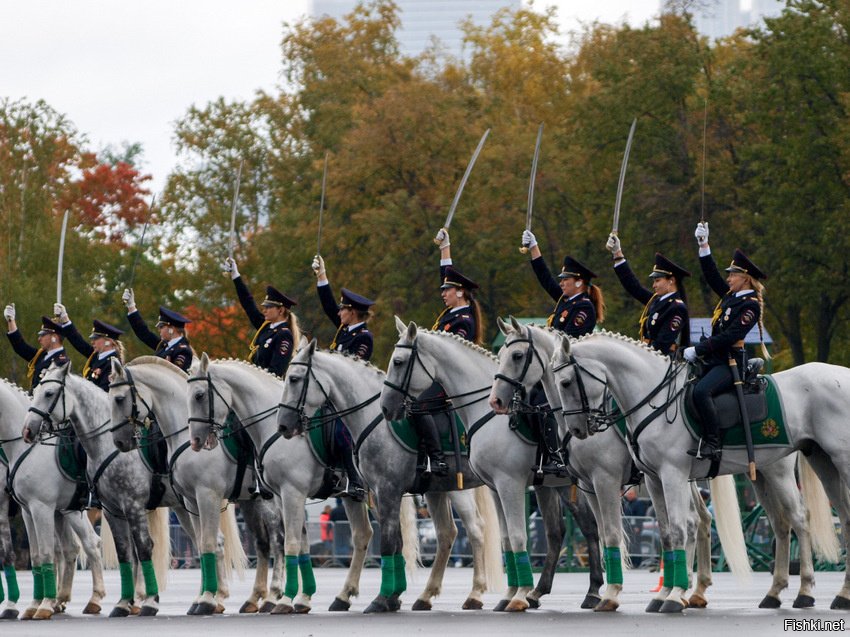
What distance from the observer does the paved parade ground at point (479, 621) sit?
16.5m

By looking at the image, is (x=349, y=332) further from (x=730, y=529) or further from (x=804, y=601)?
(x=804, y=601)

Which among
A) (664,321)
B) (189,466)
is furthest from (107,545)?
(664,321)

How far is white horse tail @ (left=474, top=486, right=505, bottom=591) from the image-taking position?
20828mm

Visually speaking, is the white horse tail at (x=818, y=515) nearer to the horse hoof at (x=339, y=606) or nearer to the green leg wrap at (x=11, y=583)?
the horse hoof at (x=339, y=606)

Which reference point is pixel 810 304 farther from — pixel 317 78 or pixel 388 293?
pixel 317 78

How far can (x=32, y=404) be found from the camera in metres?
21.0

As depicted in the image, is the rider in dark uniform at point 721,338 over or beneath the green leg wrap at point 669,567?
over

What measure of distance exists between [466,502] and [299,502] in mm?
1919

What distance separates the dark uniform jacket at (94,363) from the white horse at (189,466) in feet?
4.95

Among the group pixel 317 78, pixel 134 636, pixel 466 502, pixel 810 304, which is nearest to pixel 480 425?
pixel 466 502

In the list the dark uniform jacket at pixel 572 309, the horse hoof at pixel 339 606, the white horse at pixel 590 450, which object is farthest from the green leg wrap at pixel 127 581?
the dark uniform jacket at pixel 572 309

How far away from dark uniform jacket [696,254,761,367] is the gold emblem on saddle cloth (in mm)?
645

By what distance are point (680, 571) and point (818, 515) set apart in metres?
2.33

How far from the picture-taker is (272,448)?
20.5m
